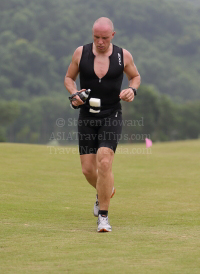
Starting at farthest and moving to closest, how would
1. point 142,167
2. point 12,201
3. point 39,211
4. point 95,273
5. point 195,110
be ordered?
point 195,110 → point 142,167 → point 12,201 → point 39,211 → point 95,273

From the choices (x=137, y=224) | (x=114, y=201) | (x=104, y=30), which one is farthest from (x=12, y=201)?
(x=104, y=30)

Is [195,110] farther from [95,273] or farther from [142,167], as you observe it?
[95,273]

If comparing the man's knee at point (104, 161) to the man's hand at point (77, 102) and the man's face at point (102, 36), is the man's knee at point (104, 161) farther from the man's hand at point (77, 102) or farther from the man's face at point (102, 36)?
the man's face at point (102, 36)

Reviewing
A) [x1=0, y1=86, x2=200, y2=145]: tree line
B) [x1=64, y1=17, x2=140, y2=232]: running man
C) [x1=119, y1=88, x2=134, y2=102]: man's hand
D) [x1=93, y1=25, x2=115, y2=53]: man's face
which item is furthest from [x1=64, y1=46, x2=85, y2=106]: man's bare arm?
[x1=0, y1=86, x2=200, y2=145]: tree line

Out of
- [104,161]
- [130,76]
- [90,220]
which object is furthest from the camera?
[90,220]

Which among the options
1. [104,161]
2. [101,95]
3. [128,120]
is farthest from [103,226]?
[128,120]

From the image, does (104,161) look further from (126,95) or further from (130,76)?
(130,76)

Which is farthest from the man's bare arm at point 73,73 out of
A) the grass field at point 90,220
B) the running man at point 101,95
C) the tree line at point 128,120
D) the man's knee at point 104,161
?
the tree line at point 128,120

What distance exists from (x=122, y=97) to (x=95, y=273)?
133 inches

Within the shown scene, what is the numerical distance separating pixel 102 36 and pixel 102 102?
94 centimetres

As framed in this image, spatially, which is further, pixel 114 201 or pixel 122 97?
pixel 114 201

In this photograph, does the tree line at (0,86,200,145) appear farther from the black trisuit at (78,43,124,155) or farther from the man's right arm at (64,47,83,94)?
the black trisuit at (78,43,124,155)

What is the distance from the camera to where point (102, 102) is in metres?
7.99

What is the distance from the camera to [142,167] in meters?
17.0
